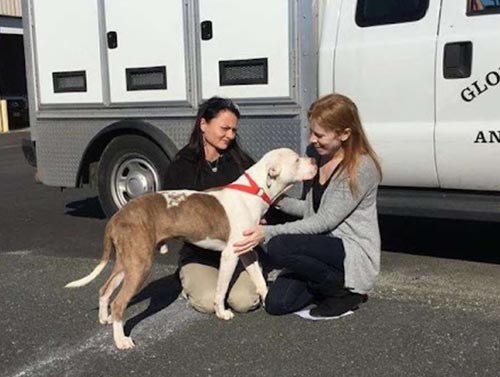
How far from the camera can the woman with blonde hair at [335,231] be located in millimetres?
3898

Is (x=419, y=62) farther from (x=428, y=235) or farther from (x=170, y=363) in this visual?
(x=170, y=363)

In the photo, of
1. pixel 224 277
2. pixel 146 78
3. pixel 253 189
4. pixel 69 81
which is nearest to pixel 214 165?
pixel 253 189

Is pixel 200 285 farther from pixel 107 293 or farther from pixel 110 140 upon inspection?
pixel 110 140

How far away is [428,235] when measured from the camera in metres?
6.12

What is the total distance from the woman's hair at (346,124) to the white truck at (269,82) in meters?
1.02

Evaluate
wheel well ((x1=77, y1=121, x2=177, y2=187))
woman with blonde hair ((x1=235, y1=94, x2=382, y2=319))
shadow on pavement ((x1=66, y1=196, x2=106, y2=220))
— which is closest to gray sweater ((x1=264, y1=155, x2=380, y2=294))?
woman with blonde hair ((x1=235, y1=94, x2=382, y2=319))

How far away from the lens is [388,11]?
4883 millimetres

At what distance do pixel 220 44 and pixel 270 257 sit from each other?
2.14 m

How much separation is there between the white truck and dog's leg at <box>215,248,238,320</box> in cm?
152

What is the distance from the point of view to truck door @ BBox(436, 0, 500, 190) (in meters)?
4.48

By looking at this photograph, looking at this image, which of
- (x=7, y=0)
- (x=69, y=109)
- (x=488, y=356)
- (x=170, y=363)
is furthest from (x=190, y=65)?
(x=7, y=0)

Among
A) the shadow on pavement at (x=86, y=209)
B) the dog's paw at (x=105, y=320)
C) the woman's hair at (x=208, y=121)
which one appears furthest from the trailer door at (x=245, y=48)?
the shadow on pavement at (x=86, y=209)

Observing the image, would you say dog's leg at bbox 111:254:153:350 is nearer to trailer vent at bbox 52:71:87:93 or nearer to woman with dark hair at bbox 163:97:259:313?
woman with dark hair at bbox 163:97:259:313

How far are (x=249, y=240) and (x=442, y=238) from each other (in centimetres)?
272
